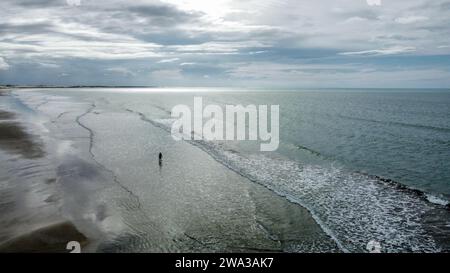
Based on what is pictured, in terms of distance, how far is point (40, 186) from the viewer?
60.3ft

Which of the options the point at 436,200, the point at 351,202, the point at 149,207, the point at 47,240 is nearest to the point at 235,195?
the point at 149,207

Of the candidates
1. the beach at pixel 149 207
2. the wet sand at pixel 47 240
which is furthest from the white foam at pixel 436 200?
the wet sand at pixel 47 240

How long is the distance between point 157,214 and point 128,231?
81.4 inches

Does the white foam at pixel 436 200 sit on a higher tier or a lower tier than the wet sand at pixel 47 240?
lower

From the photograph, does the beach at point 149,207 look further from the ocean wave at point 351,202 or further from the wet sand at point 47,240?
the ocean wave at point 351,202

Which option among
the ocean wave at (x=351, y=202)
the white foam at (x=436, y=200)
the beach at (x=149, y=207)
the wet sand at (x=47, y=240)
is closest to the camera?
the wet sand at (x=47, y=240)

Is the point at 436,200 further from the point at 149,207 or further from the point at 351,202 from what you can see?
the point at 149,207

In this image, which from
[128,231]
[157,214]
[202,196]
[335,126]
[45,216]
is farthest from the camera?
[335,126]

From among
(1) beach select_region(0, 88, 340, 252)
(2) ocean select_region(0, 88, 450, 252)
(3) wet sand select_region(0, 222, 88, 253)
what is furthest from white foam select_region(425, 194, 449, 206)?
(3) wet sand select_region(0, 222, 88, 253)

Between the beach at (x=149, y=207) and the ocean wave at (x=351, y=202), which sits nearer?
the beach at (x=149, y=207)
